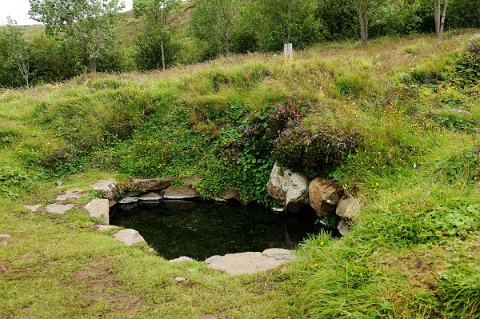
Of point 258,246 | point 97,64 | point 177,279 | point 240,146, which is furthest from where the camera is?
point 97,64

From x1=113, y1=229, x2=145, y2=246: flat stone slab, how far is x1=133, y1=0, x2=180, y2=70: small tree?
24761 millimetres

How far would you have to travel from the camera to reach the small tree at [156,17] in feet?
96.4

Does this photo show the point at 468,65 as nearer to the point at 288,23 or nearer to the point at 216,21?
the point at 288,23

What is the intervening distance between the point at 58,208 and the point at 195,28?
80.4 ft

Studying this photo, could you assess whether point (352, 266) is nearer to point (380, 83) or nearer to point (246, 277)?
point (246, 277)

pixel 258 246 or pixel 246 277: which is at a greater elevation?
pixel 246 277

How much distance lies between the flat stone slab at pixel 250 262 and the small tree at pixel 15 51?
109ft

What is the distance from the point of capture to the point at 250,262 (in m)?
5.34

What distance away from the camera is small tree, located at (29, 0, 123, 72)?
98.1 feet

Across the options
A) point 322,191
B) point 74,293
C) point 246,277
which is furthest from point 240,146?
point 74,293

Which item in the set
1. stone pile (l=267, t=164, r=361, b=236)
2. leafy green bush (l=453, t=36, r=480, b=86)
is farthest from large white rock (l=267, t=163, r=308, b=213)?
leafy green bush (l=453, t=36, r=480, b=86)

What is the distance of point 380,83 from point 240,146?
367 cm

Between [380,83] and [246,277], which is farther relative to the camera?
[380,83]

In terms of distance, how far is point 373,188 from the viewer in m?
6.06
